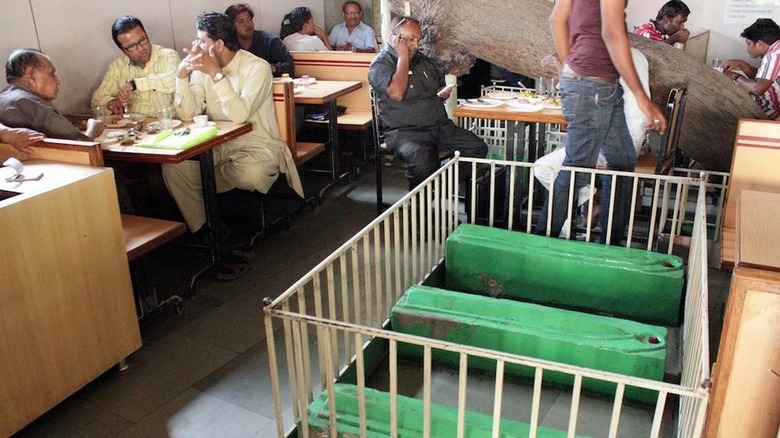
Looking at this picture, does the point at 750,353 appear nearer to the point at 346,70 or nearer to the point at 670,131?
the point at 670,131

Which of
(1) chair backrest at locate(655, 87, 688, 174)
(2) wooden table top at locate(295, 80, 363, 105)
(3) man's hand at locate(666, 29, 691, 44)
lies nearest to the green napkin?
(2) wooden table top at locate(295, 80, 363, 105)

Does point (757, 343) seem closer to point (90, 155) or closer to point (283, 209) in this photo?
point (90, 155)

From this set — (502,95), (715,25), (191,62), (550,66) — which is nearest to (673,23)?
(715,25)

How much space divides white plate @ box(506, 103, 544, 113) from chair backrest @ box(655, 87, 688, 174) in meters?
0.71

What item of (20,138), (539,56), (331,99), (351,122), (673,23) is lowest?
(351,122)

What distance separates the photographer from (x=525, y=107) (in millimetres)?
3871

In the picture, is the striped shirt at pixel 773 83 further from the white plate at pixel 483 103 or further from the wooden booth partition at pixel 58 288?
the wooden booth partition at pixel 58 288

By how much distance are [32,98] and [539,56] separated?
10.4 ft

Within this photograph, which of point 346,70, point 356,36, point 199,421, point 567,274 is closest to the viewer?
point 199,421

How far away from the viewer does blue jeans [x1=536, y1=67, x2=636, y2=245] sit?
9.83ft

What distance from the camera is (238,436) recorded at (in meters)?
2.34

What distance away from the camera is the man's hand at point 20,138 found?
9.05 ft

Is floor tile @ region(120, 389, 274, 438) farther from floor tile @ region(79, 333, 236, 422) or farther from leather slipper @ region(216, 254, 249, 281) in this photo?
leather slipper @ region(216, 254, 249, 281)

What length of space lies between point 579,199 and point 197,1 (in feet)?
11.4
